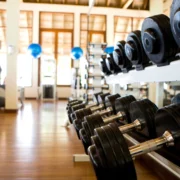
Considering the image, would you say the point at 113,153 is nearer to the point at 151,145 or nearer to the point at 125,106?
the point at 151,145

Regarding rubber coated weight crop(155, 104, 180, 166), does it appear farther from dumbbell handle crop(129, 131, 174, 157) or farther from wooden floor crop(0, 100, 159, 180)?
wooden floor crop(0, 100, 159, 180)

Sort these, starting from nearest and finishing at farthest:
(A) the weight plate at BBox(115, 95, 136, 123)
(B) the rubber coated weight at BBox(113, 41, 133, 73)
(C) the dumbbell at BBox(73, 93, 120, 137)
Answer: (C) the dumbbell at BBox(73, 93, 120, 137), (A) the weight plate at BBox(115, 95, 136, 123), (B) the rubber coated weight at BBox(113, 41, 133, 73)

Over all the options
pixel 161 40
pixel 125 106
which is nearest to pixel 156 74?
pixel 161 40

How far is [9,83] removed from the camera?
546 cm

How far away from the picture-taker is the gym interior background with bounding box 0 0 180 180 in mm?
1864

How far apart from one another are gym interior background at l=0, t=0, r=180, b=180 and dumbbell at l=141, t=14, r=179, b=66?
4cm

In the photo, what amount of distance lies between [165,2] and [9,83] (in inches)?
257

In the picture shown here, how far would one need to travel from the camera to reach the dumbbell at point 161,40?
128 centimetres

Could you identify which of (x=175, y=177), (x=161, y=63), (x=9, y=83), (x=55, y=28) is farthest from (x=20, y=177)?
(x=55, y=28)

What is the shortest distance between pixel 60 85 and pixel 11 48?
5.05 metres

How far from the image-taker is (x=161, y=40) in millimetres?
1293

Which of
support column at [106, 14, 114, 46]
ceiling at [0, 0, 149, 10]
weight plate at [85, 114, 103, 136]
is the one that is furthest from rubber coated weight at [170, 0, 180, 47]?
ceiling at [0, 0, 149, 10]

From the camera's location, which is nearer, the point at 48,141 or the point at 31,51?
the point at 48,141

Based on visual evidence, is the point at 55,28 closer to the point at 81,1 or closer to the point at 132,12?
the point at 81,1
